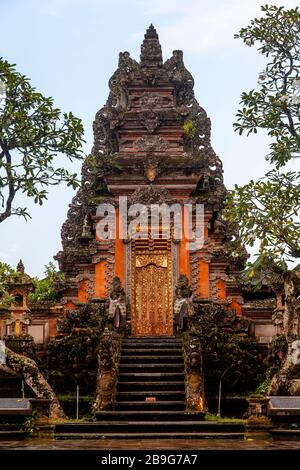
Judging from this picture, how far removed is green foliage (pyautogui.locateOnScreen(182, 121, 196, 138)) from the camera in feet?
78.4

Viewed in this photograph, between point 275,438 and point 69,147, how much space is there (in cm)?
648

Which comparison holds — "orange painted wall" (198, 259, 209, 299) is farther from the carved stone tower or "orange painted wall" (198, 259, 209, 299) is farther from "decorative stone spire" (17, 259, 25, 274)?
"decorative stone spire" (17, 259, 25, 274)

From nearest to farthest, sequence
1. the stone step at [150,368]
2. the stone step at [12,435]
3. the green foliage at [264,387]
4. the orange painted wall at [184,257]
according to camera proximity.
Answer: the stone step at [12,435] < the green foliage at [264,387] < the stone step at [150,368] < the orange painted wall at [184,257]

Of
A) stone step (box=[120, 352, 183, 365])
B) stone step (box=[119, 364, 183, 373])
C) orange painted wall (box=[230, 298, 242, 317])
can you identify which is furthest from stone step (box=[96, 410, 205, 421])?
orange painted wall (box=[230, 298, 242, 317])

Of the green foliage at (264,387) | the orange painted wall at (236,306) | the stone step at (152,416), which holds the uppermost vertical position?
the orange painted wall at (236,306)

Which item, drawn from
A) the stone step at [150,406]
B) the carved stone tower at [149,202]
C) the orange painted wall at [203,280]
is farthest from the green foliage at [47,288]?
the stone step at [150,406]

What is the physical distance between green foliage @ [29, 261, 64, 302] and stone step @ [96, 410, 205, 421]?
7821mm

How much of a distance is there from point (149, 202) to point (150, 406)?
7141mm

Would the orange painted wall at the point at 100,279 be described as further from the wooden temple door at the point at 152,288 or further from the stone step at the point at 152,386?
the stone step at the point at 152,386

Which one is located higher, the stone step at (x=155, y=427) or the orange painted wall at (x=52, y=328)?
the orange painted wall at (x=52, y=328)

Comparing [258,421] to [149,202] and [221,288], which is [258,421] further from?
[149,202]

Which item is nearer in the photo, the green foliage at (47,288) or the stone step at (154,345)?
the stone step at (154,345)

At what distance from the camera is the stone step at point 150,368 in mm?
18094

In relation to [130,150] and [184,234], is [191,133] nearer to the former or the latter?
[130,150]
